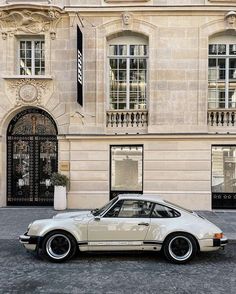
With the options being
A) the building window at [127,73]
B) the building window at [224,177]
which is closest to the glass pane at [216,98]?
the building window at [224,177]

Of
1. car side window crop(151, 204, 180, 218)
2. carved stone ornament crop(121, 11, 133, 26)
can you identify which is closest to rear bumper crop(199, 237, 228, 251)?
car side window crop(151, 204, 180, 218)

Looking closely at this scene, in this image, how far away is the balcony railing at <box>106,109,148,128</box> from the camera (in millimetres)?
13344

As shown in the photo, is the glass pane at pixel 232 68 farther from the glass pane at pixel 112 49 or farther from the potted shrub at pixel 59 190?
the potted shrub at pixel 59 190

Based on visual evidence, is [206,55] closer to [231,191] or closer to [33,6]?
[231,191]

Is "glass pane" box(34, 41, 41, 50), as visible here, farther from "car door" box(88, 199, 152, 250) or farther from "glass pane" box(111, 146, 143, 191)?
"car door" box(88, 199, 152, 250)

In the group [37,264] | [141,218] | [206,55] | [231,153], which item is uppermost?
[206,55]

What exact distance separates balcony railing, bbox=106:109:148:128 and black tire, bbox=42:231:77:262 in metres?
7.29

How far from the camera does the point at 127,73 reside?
1371 cm

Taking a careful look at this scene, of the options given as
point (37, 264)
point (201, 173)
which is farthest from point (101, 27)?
point (37, 264)

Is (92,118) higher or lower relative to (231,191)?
higher

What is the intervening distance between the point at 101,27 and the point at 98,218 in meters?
9.46

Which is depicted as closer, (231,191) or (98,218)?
(98,218)

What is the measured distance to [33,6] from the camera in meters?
12.9

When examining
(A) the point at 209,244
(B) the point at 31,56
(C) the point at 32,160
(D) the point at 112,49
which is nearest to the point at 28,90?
(B) the point at 31,56
